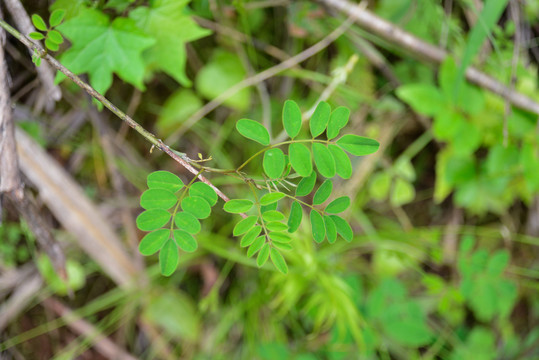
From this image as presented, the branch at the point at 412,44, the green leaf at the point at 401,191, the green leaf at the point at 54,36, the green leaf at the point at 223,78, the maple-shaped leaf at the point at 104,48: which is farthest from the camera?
the green leaf at the point at 401,191

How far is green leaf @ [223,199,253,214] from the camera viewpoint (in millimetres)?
654

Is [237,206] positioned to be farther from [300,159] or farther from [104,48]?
[104,48]

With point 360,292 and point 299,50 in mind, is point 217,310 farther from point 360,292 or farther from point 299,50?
point 299,50

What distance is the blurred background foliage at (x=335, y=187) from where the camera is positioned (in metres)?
1.31

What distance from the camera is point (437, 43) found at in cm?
134

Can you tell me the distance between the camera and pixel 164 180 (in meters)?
0.66

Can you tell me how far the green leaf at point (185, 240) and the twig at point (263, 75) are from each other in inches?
27.3

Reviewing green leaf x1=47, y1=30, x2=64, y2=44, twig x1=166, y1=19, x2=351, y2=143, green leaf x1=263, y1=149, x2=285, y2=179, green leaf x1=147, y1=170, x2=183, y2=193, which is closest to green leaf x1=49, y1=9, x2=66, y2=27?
green leaf x1=47, y1=30, x2=64, y2=44

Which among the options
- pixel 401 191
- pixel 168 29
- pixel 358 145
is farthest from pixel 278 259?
pixel 401 191

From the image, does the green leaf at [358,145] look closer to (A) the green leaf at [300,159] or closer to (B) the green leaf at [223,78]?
(A) the green leaf at [300,159]

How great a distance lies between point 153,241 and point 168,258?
4 cm

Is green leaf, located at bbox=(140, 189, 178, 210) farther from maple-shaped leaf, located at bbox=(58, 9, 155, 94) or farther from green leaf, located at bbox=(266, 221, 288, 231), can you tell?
maple-shaped leaf, located at bbox=(58, 9, 155, 94)

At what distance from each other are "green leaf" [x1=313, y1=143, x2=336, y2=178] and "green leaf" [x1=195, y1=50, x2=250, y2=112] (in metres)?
0.76

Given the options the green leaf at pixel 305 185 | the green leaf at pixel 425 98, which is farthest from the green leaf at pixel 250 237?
the green leaf at pixel 425 98
